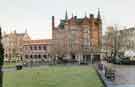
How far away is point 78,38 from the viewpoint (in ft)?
196

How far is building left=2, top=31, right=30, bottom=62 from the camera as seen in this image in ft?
204

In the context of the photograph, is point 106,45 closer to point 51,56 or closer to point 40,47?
point 51,56

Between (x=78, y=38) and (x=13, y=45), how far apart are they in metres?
13.1

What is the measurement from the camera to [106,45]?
5719 centimetres

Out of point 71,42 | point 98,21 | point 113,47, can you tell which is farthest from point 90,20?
point 113,47

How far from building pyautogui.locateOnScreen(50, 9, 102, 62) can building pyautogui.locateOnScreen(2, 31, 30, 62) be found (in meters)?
7.04

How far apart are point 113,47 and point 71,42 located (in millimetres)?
8050

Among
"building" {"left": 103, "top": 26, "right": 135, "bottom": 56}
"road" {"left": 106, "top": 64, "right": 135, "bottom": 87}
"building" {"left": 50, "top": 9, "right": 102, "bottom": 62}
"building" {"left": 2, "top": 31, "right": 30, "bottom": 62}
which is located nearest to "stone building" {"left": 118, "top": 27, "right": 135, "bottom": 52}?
"building" {"left": 103, "top": 26, "right": 135, "bottom": 56}

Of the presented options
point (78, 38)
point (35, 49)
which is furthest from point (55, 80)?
point (35, 49)

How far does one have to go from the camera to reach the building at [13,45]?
2449 inches

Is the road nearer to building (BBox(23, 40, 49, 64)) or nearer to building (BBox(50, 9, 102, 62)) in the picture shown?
building (BBox(50, 9, 102, 62))

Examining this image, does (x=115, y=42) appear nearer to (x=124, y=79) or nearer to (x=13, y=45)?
(x=13, y=45)

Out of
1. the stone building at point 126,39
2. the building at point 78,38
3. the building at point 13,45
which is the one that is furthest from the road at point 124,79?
the building at point 13,45

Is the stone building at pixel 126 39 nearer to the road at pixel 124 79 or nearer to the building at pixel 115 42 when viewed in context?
the building at pixel 115 42
